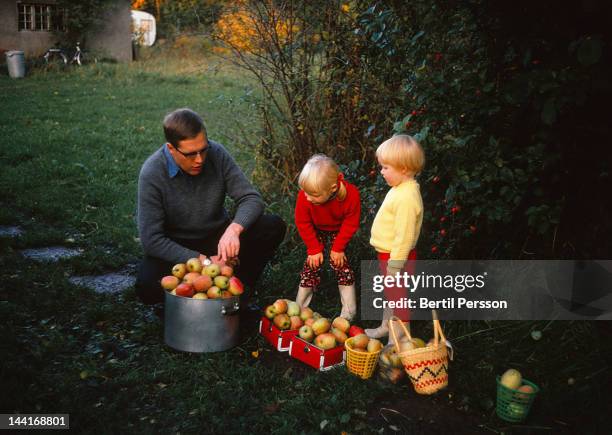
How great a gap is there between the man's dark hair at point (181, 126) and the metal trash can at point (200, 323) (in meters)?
1.01

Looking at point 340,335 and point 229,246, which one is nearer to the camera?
point 340,335

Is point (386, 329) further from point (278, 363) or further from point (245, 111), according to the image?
point (245, 111)

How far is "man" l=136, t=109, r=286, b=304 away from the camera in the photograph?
3.74 m

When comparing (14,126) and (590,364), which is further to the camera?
(14,126)

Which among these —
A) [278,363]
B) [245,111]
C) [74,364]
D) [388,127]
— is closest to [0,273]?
[74,364]

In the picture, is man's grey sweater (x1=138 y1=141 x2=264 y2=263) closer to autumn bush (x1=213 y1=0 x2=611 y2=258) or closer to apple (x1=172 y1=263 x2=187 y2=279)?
apple (x1=172 y1=263 x2=187 y2=279)

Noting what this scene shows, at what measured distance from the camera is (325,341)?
3.52 meters

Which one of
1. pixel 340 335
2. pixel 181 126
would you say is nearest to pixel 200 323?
pixel 340 335

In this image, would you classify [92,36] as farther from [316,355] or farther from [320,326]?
[316,355]

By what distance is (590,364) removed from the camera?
3330mm

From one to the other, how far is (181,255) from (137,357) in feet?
2.29

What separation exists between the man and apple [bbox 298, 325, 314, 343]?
68 centimetres

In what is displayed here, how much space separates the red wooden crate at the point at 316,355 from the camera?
3.46 m

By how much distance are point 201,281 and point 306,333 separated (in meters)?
0.74
